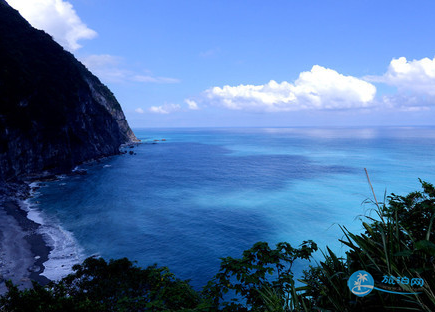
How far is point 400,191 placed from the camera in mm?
48625

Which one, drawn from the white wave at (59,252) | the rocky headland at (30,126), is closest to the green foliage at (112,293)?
the white wave at (59,252)

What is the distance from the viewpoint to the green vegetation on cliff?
3391 millimetres

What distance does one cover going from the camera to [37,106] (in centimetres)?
5491

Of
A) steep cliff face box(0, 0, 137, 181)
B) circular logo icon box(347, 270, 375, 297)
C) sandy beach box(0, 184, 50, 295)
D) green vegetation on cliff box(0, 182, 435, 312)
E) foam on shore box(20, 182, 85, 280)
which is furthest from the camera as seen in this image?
steep cliff face box(0, 0, 137, 181)

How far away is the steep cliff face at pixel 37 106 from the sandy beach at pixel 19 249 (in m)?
15.4

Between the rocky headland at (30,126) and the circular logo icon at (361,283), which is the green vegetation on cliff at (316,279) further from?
the rocky headland at (30,126)

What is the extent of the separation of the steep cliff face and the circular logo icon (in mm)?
59489

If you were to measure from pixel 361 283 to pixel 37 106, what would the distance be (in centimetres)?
6977

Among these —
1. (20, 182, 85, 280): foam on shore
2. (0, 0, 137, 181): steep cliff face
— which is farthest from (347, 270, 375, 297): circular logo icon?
(0, 0, 137, 181): steep cliff face

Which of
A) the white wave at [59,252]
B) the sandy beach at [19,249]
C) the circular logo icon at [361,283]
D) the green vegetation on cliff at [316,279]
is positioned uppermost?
the circular logo icon at [361,283]

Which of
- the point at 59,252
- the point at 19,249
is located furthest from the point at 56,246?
the point at 19,249

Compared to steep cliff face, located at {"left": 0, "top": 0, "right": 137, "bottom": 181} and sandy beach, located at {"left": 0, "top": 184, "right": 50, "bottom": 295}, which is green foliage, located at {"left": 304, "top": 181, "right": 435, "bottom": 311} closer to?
sandy beach, located at {"left": 0, "top": 184, "right": 50, "bottom": 295}

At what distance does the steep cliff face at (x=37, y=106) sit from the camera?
47.0 meters

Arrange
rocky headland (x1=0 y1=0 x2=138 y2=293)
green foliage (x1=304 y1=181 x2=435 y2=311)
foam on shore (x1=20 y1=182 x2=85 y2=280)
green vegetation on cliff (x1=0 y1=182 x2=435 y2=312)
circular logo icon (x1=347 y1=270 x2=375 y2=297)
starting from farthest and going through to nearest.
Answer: rocky headland (x1=0 y1=0 x2=138 y2=293)
foam on shore (x1=20 y1=182 x2=85 y2=280)
green vegetation on cliff (x1=0 y1=182 x2=435 y2=312)
green foliage (x1=304 y1=181 x2=435 y2=311)
circular logo icon (x1=347 y1=270 x2=375 y2=297)
